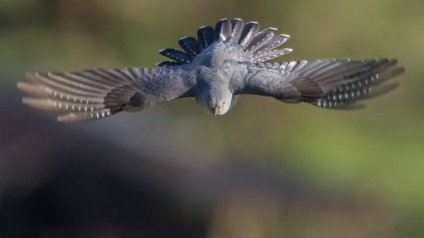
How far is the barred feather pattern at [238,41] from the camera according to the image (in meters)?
6.23

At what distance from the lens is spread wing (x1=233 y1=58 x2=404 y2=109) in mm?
5625

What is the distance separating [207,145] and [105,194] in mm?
2058

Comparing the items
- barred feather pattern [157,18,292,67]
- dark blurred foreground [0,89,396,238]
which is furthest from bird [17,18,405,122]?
dark blurred foreground [0,89,396,238]

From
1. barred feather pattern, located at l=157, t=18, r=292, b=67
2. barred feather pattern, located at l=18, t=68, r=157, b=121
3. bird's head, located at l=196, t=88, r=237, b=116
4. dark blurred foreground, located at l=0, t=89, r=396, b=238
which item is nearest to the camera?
barred feather pattern, located at l=18, t=68, r=157, b=121

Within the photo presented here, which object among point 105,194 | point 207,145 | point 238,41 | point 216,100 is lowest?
point 105,194

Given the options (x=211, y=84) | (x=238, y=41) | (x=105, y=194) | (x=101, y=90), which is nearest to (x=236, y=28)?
(x=238, y=41)

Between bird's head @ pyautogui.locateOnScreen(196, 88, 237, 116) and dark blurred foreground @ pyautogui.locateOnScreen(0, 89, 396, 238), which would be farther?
dark blurred foreground @ pyautogui.locateOnScreen(0, 89, 396, 238)

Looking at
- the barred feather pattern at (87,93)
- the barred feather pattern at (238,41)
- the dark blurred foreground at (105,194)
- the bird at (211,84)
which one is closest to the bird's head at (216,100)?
the bird at (211,84)

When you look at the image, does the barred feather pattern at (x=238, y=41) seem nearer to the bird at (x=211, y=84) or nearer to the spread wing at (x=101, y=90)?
the bird at (x=211, y=84)

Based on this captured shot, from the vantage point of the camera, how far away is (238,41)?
20.6 ft

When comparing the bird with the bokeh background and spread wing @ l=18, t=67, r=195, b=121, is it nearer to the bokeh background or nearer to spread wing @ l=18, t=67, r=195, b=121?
spread wing @ l=18, t=67, r=195, b=121

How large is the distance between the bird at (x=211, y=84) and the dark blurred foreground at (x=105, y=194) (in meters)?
2.92

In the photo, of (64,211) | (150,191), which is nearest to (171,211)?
(150,191)

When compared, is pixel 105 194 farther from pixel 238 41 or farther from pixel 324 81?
pixel 324 81
